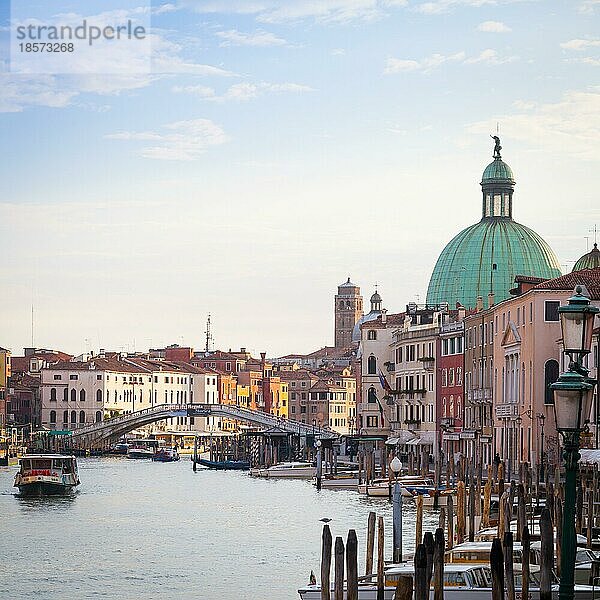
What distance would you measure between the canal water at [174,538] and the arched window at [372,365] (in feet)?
28.9

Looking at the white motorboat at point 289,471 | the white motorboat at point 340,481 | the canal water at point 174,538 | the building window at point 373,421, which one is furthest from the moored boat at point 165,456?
the white motorboat at point 340,481

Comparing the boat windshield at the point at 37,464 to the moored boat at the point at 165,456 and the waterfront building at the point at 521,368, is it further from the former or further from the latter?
the moored boat at the point at 165,456

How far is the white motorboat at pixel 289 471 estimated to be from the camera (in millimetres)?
39531

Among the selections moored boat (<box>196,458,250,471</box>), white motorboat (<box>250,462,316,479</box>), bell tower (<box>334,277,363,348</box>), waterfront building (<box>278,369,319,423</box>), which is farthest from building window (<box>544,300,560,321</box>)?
bell tower (<box>334,277,363,348</box>)

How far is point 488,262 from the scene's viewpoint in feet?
147

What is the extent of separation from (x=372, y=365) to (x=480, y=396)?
39.4ft

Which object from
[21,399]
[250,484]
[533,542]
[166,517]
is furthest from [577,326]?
[21,399]

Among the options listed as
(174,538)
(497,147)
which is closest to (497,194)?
(497,147)

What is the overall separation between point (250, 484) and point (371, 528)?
22.6 meters

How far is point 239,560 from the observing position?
18.6m

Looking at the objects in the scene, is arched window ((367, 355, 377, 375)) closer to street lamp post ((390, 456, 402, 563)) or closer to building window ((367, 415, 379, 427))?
building window ((367, 415, 379, 427))

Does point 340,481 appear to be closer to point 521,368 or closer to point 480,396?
point 480,396

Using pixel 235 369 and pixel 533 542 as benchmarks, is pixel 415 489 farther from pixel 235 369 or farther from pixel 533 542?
pixel 235 369

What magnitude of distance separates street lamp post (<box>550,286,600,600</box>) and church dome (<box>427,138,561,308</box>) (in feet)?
123
